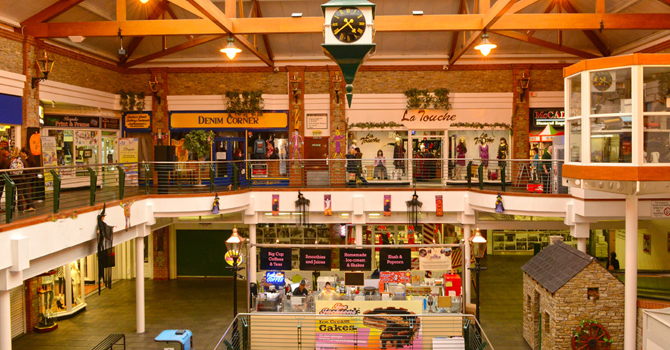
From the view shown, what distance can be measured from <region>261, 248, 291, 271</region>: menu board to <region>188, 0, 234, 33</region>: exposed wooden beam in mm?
5239

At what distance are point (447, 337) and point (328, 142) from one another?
914cm

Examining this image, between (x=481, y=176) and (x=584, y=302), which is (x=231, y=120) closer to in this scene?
(x=481, y=176)

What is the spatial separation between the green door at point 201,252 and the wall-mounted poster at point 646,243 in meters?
14.1

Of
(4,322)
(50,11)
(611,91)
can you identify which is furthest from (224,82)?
(611,91)

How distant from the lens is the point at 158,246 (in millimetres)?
17562

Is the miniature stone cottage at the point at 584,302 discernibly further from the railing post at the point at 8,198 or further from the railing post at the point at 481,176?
the railing post at the point at 8,198

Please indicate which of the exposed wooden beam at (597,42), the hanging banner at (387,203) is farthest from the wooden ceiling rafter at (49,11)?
the exposed wooden beam at (597,42)

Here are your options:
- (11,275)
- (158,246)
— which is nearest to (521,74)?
(158,246)

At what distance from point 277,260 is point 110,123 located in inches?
392

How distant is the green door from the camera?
1780 cm

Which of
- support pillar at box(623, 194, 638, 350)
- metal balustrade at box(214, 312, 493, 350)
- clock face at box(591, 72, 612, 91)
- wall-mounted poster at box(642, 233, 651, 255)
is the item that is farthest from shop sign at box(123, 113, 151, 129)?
wall-mounted poster at box(642, 233, 651, 255)

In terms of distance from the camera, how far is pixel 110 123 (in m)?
17.1

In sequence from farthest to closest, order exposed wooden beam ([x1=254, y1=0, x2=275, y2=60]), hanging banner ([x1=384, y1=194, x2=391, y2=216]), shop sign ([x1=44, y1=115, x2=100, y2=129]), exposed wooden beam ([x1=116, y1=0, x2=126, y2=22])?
exposed wooden beam ([x1=254, y1=0, x2=275, y2=60]), shop sign ([x1=44, y1=115, x2=100, y2=129]), hanging banner ([x1=384, y1=194, x2=391, y2=216]), exposed wooden beam ([x1=116, y1=0, x2=126, y2=22])

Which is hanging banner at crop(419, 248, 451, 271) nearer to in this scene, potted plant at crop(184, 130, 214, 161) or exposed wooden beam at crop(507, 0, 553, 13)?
exposed wooden beam at crop(507, 0, 553, 13)
